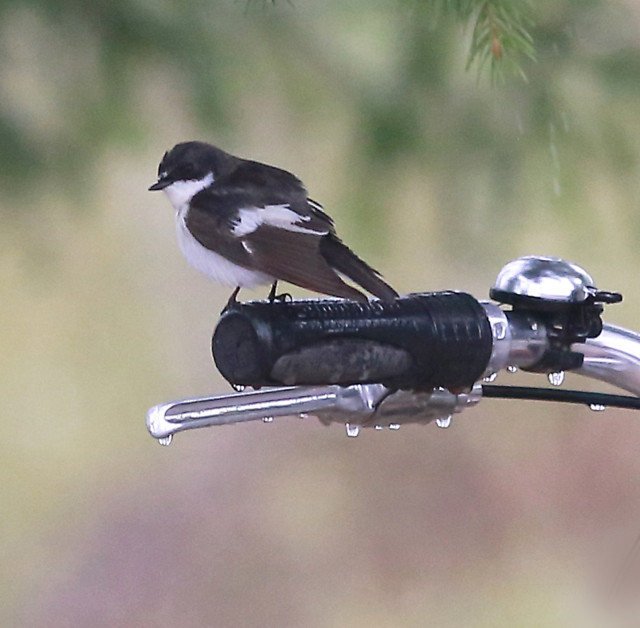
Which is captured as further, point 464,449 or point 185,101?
point 464,449

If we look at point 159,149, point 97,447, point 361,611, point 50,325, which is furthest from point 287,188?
point 361,611

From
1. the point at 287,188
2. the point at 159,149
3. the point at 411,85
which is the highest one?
the point at 159,149

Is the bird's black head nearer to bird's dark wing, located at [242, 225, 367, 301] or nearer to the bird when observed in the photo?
the bird

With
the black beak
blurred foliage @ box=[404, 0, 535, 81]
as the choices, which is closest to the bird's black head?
the black beak

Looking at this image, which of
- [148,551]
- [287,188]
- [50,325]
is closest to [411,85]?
[287,188]

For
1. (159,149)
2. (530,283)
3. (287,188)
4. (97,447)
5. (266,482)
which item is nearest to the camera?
(530,283)

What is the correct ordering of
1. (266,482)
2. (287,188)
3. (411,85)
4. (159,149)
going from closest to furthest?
(287,188)
(411,85)
(159,149)
(266,482)

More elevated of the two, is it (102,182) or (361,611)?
(102,182)

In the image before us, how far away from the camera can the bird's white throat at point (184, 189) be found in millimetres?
882

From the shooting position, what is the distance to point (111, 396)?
1940 mm

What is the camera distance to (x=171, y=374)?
6.33ft

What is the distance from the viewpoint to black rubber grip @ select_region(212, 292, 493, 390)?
666 mm

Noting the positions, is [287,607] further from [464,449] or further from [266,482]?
[464,449]

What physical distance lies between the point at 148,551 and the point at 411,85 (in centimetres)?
134
